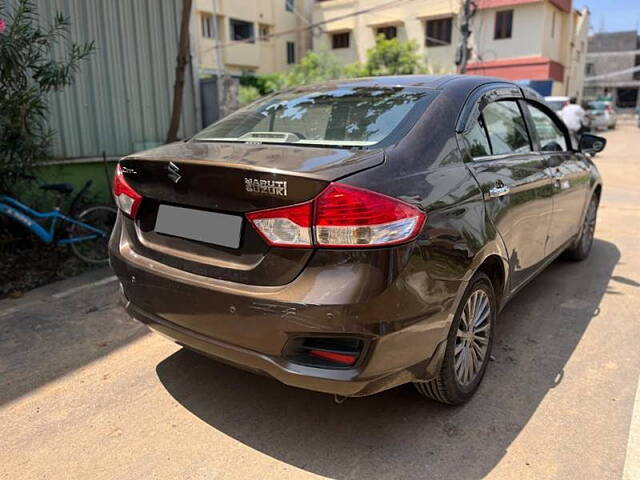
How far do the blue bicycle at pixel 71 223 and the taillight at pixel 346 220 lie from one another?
3735 millimetres

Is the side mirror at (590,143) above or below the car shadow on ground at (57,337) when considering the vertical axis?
above

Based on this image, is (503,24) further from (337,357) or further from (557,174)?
(337,357)

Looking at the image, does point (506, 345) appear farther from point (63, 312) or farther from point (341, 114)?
point (63, 312)

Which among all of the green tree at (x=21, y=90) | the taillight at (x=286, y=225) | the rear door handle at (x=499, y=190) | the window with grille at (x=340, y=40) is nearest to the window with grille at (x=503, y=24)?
the window with grille at (x=340, y=40)

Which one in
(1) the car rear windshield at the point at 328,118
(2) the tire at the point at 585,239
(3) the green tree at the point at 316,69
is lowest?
(2) the tire at the point at 585,239

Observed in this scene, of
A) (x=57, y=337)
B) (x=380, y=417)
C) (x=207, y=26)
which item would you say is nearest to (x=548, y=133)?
(x=380, y=417)

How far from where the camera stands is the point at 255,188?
2.20m

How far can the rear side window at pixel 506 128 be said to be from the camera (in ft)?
10.5

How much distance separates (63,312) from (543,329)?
139 inches

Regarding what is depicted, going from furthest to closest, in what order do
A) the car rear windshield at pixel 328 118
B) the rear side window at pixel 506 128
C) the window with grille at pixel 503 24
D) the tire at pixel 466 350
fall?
the window with grille at pixel 503 24 → the rear side window at pixel 506 128 → the car rear windshield at pixel 328 118 → the tire at pixel 466 350

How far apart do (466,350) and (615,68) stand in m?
60.9

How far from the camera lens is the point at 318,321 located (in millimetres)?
2090

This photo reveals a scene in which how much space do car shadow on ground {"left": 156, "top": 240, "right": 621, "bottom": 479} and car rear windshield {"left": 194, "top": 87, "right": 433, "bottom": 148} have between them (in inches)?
53.1

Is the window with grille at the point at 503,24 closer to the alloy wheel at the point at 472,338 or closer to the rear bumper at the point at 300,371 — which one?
the alloy wheel at the point at 472,338
